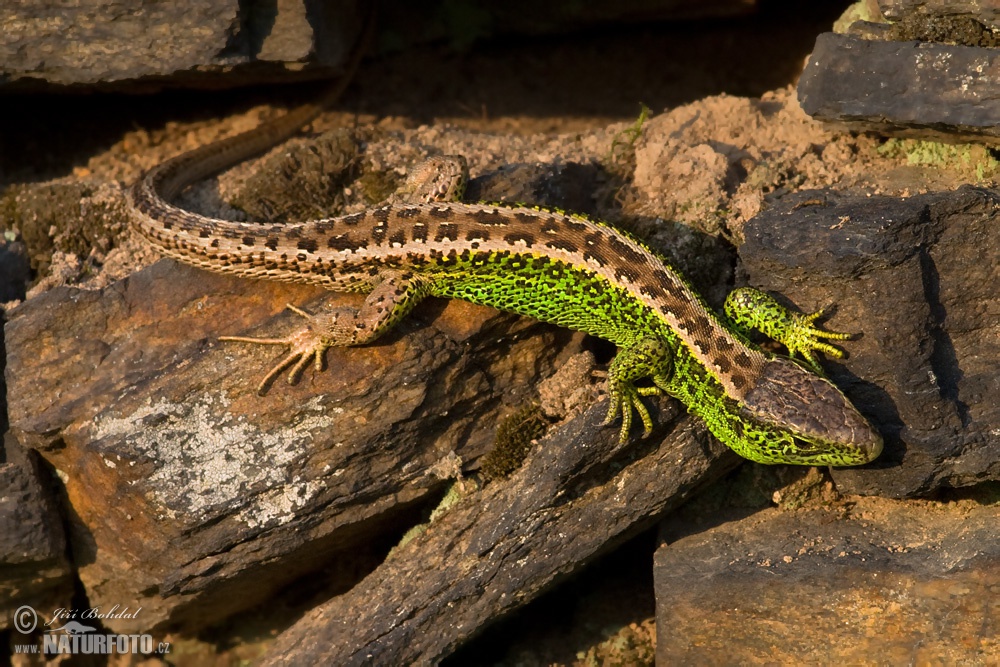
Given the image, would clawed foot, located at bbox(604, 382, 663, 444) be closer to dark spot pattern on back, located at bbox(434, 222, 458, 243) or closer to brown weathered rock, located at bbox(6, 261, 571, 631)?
brown weathered rock, located at bbox(6, 261, 571, 631)

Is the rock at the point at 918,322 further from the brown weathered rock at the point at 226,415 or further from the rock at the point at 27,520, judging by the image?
the rock at the point at 27,520

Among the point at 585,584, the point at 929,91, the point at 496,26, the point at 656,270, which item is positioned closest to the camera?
the point at 929,91

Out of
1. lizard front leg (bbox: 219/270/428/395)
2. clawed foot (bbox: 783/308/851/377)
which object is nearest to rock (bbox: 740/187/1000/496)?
clawed foot (bbox: 783/308/851/377)

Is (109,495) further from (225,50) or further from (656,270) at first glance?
(656,270)

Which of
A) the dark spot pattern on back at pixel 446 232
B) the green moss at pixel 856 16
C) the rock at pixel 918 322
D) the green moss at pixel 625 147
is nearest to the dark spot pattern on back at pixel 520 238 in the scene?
the dark spot pattern on back at pixel 446 232

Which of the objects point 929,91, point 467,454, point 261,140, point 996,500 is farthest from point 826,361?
point 261,140

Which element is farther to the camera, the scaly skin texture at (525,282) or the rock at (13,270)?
the rock at (13,270)

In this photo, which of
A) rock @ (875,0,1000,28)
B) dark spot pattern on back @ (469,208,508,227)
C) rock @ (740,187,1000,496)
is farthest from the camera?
dark spot pattern on back @ (469,208,508,227)
